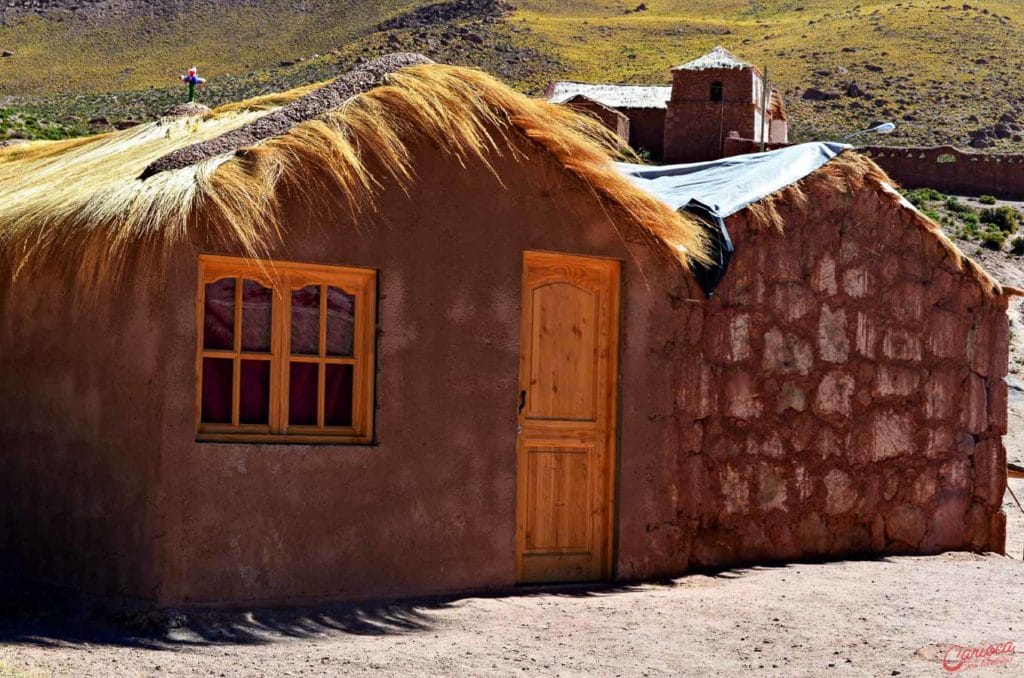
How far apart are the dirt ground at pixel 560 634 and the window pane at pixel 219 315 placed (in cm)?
137

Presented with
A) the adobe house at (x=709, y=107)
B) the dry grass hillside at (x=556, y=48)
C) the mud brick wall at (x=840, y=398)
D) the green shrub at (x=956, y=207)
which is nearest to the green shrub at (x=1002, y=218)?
the green shrub at (x=956, y=207)

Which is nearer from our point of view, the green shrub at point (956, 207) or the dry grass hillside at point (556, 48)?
the green shrub at point (956, 207)

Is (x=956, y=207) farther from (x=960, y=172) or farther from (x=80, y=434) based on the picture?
(x=80, y=434)

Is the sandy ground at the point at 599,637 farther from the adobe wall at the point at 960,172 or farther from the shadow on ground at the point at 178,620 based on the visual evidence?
the adobe wall at the point at 960,172

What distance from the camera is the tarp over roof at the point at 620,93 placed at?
37.9 meters

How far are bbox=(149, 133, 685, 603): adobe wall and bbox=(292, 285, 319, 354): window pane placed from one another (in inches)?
8.9

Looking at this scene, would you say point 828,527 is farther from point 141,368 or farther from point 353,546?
point 141,368

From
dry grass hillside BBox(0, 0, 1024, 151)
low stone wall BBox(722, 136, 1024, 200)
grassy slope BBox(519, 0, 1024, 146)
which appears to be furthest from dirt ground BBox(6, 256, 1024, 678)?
grassy slope BBox(519, 0, 1024, 146)

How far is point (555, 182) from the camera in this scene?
802 cm

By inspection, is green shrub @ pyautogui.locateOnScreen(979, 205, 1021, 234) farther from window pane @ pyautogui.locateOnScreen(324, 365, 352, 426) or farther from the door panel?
window pane @ pyautogui.locateOnScreen(324, 365, 352, 426)

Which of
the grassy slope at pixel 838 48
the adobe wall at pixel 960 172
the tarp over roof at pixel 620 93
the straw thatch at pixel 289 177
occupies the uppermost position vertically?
the grassy slope at pixel 838 48

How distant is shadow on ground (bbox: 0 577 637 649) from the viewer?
637 centimetres

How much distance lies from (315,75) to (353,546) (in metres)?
60.8

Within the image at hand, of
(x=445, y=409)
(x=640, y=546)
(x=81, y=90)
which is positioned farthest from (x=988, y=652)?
(x=81, y=90)
